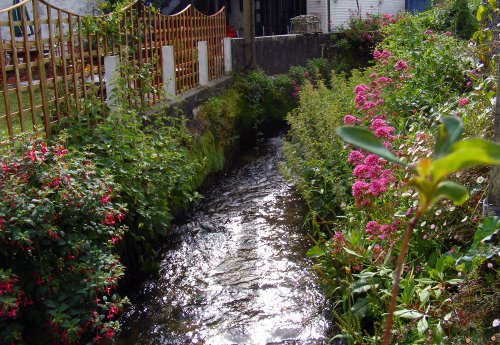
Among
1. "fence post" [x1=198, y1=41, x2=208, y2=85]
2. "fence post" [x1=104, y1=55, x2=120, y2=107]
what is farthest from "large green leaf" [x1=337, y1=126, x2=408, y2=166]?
"fence post" [x1=198, y1=41, x2=208, y2=85]

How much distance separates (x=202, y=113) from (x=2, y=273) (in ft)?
19.4

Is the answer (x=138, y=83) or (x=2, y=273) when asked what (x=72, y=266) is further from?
(x=138, y=83)

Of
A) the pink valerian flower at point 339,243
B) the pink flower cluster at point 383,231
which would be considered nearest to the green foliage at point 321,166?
the pink valerian flower at point 339,243

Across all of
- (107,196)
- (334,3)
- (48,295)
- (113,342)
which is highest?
(334,3)

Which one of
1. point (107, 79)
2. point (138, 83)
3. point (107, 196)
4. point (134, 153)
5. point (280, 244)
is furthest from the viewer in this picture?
point (138, 83)

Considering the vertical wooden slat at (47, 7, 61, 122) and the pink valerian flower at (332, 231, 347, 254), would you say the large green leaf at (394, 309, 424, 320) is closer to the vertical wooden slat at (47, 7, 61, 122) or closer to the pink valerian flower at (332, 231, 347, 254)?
the pink valerian flower at (332, 231, 347, 254)

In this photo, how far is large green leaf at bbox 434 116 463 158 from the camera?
2.56 feet

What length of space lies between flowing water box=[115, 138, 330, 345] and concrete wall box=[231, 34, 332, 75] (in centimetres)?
569

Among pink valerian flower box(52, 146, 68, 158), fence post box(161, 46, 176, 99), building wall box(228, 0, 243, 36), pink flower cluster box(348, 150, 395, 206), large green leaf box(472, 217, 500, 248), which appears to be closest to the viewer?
large green leaf box(472, 217, 500, 248)

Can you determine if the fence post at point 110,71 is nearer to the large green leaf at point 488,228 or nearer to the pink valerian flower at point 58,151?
the pink valerian flower at point 58,151

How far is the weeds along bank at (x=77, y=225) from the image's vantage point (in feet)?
11.6

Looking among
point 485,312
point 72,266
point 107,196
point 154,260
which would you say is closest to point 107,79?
point 154,260

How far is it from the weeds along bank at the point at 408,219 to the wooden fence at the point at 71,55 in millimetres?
2283

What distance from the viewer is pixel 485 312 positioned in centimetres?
275
